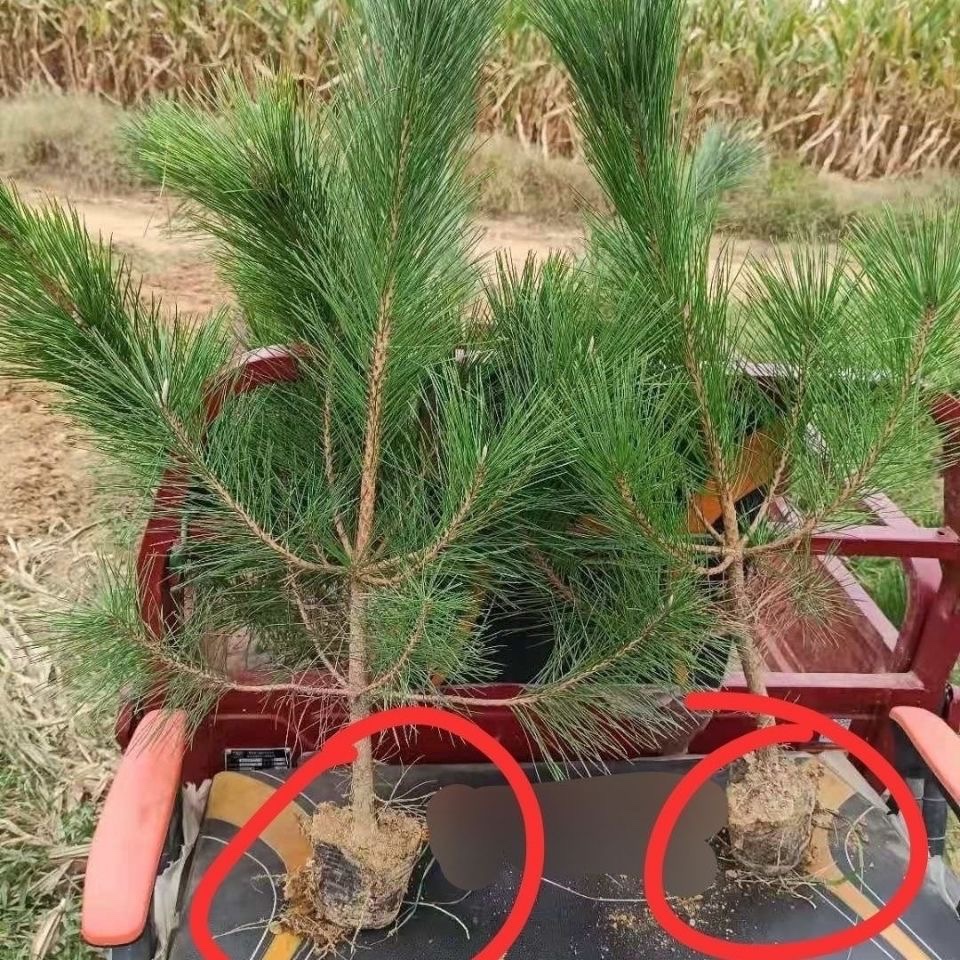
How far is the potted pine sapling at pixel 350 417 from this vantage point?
584mm

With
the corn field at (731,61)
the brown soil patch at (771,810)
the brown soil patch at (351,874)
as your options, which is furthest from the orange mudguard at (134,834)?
the corn field at (731,61)

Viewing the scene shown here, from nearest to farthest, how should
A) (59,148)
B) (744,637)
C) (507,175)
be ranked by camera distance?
(744,637) → (59,148) → (507,175)

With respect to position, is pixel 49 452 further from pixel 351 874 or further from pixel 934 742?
pixel 934 742

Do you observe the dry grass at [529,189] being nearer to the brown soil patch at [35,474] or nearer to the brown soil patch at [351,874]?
the brown soil patch at [35,474]

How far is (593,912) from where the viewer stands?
93 centimetres

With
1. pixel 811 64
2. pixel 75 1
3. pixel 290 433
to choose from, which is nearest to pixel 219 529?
pixel 290 433

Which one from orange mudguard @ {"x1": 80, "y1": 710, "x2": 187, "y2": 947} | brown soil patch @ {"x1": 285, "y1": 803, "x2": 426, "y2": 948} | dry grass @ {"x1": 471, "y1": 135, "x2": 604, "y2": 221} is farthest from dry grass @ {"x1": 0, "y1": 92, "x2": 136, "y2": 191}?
brown soil patch @ {"x1": 285, "y1": 803, "x2": 426, "y2": 948}

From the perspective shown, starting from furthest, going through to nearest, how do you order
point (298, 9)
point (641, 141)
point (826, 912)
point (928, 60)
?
point (928, 60), point (298, 9), point (826, 912), point (641, 141)

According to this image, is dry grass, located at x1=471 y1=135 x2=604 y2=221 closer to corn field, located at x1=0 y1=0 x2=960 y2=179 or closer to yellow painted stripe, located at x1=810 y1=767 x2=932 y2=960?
corn field, located at x1=0 y1=0 x2=960 y2=179

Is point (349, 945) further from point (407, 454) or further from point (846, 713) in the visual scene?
point (846, 713)

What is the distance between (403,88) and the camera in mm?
546

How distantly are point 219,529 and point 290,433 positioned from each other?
0.12 metres

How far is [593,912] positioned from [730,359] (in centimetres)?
59

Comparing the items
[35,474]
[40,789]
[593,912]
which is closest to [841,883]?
[593,912]
